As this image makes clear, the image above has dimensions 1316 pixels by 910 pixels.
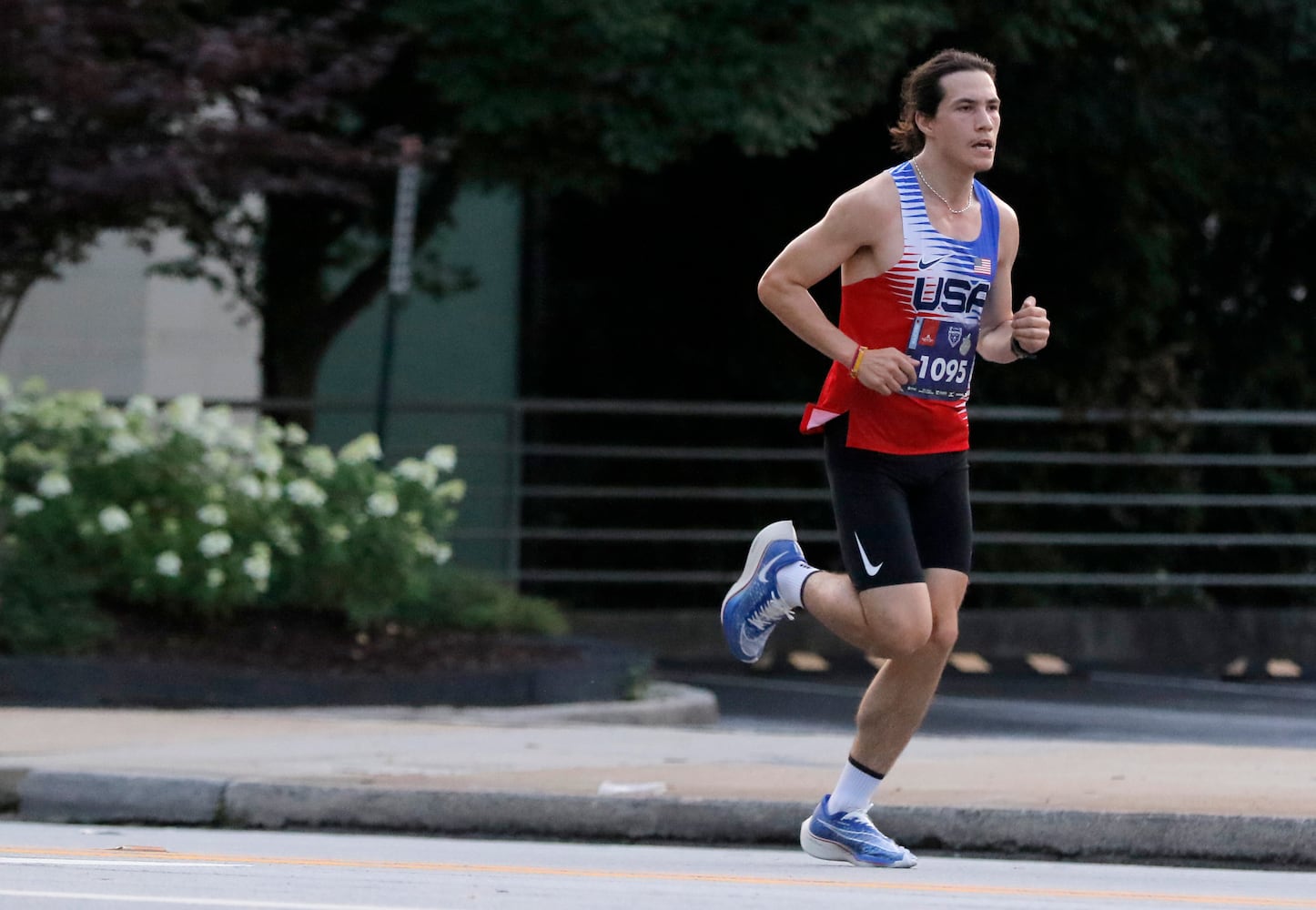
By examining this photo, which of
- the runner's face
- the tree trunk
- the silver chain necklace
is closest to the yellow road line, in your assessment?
the silver chain necklace

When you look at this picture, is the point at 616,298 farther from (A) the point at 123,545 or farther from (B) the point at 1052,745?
(B) the point at 1052,745

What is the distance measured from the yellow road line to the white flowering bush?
4419 millimetres

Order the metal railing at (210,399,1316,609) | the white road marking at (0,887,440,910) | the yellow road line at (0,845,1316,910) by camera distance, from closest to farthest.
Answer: the white road marking at (0,887,440,910) → the yellow road line at (0,845,1316,910) → the metal railing at (210,399,1316,609)

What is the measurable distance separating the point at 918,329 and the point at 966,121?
56cm

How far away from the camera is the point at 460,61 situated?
13.3 metres

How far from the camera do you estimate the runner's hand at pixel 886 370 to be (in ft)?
19.6

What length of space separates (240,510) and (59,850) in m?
4.76

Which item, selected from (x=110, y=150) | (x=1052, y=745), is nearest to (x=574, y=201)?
(x=110, y=150)

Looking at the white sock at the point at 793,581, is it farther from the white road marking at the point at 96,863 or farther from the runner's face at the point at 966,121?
the white road marking at the point at 96,863

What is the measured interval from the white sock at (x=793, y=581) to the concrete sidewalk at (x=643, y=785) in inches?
38.8

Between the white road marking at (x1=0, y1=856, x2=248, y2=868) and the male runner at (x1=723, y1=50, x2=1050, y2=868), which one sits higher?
the male runner at (x1=723, y1=50, x2=1050, y2=868)

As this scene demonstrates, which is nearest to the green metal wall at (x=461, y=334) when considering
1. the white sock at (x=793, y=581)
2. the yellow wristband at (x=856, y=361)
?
the white sock at (x=793, y=581)

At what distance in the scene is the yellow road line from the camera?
5.96 meters

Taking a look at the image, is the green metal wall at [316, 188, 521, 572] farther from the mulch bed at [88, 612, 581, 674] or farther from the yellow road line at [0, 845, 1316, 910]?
the yellow road line at [0, 845, 1316, 910]
